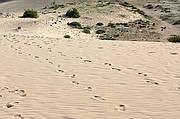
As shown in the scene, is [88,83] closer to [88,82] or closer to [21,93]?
[88,82]

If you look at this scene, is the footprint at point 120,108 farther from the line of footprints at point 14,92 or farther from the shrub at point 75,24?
the shrub at point 75,24

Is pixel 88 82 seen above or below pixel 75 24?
above

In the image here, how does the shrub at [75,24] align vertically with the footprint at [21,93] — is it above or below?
below

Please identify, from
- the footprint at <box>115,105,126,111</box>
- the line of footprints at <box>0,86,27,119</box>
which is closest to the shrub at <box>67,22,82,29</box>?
the line of footprints at <box>0,86,27,119</box>

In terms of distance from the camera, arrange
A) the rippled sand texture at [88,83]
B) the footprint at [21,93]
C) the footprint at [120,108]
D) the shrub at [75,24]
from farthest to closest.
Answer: the shrub at [75,24] → the footprint at [21,93] → the footprint at [120,108] → the rippled sand texture at [88,83]

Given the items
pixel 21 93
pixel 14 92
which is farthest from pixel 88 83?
pixel 14 92

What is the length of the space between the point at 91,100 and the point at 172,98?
163cm

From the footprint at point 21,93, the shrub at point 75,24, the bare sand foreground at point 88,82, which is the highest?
the footprint at point 21,93

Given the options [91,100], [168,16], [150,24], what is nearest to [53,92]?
[91,100]

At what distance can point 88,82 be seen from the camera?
860 centimetres

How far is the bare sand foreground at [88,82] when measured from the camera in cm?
666

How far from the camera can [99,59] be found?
1126cm

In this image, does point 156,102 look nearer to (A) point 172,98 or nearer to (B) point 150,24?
(A) point 172,98

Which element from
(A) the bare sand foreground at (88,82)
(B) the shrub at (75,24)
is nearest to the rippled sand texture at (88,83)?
(A) the bare sand foreground at (88,82)
